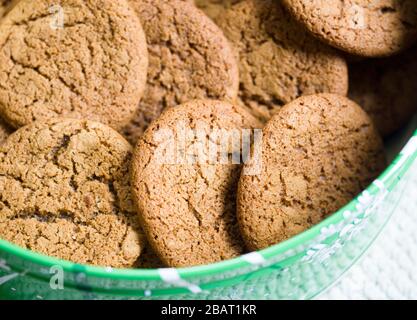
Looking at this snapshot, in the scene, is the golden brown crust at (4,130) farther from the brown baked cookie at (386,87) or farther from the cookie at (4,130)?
the brown baked cookie at (386,87)

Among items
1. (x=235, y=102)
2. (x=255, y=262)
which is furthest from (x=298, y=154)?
(x=255, y=262)

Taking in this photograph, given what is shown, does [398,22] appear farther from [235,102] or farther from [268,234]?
[268,234]

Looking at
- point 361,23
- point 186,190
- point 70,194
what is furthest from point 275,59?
point 70,194

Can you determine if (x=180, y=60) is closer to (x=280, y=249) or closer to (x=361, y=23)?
(x=361, y=23)

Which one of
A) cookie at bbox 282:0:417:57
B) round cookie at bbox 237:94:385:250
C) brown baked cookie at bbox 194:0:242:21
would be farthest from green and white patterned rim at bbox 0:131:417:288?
brown baked cookie at bbox 194:0:242:21

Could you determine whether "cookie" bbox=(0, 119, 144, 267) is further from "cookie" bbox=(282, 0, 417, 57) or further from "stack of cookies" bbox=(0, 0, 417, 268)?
"cookie" bbox=(282, 0, 417, 57)

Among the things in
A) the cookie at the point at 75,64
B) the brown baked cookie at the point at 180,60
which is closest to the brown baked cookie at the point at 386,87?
the brown baked cookie at the point at 180,60
